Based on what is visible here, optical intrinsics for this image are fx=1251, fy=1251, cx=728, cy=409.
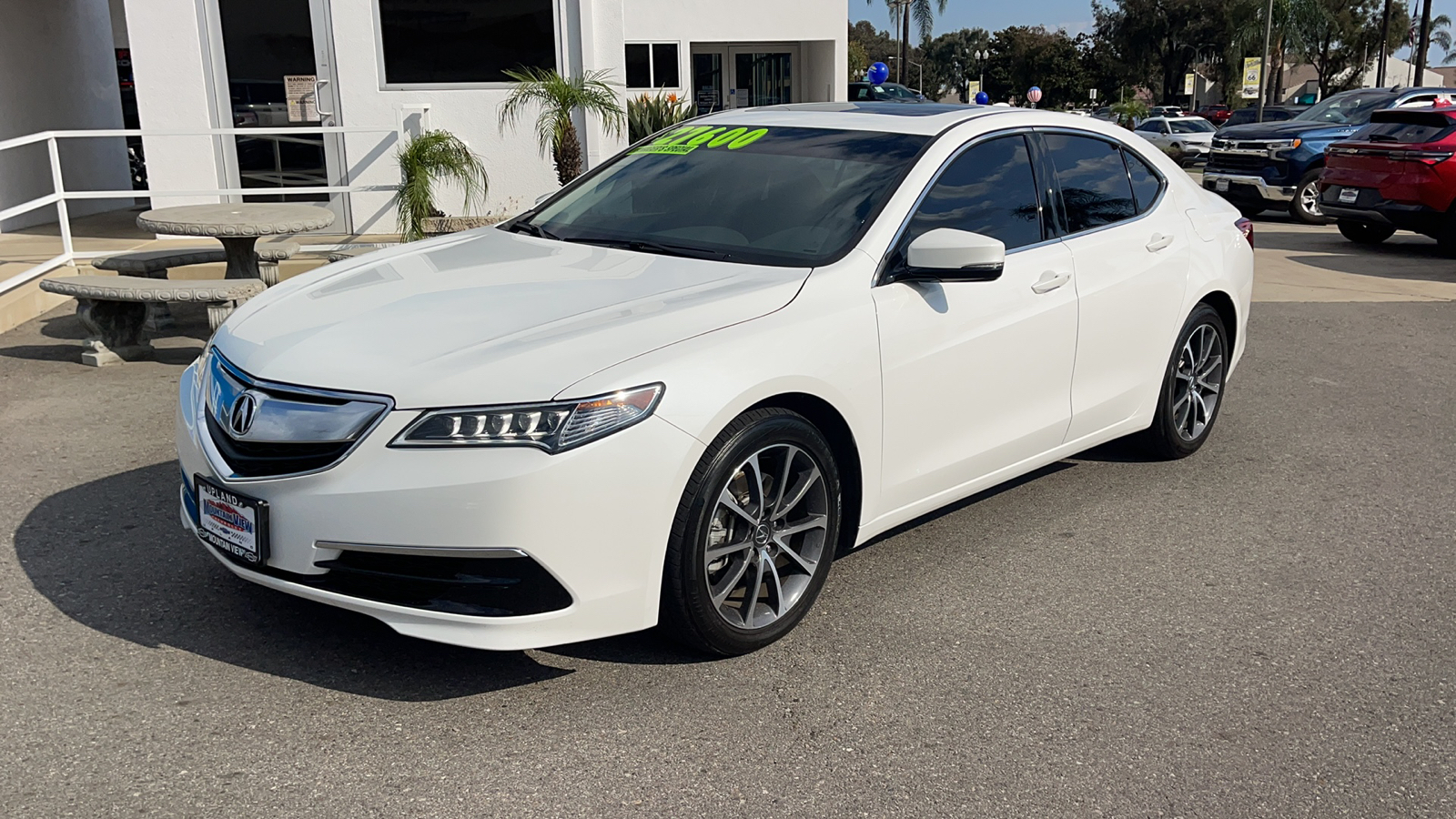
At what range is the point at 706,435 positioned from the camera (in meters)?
3.46

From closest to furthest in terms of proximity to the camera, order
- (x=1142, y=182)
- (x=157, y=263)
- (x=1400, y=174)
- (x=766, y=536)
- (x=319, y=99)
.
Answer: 1. (x=766, y=536)
2. (x=1142, y=182)
3. (x=157, y=263)
4. (x=319, y=99)
5. (x=1400, y=174)

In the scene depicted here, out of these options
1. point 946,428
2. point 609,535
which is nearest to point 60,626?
point 609,535

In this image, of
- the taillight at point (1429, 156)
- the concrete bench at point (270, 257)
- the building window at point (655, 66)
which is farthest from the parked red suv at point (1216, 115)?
the concrete bench at point (270, 257)

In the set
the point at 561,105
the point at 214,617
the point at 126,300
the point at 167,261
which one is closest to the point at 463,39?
the point at 561,105

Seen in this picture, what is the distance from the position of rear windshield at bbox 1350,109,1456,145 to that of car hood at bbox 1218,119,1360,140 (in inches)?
101

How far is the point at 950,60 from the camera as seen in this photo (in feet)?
400

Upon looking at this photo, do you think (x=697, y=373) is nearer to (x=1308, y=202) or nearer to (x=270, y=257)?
(x=270, y=257)

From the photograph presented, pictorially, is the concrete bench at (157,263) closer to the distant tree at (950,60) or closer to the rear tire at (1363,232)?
the rear tire at (1363,232)

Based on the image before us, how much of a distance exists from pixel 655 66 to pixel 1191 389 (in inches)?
533

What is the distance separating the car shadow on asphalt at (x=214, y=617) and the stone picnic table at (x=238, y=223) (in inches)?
126

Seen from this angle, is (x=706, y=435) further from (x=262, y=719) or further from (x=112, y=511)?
(x=112, y=511)

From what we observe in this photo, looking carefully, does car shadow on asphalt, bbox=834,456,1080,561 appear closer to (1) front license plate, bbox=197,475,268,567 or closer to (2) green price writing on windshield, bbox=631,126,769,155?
(2) green price writing on windshield, bbox=631,126,769,155

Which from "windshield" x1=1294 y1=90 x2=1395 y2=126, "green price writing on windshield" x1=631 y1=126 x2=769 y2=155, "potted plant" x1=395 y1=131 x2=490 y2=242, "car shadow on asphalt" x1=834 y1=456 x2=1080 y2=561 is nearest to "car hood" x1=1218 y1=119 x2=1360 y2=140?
"windshield" x1=1294 y1=90 x2=1395 y2=126

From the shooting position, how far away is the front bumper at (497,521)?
3205 mm
